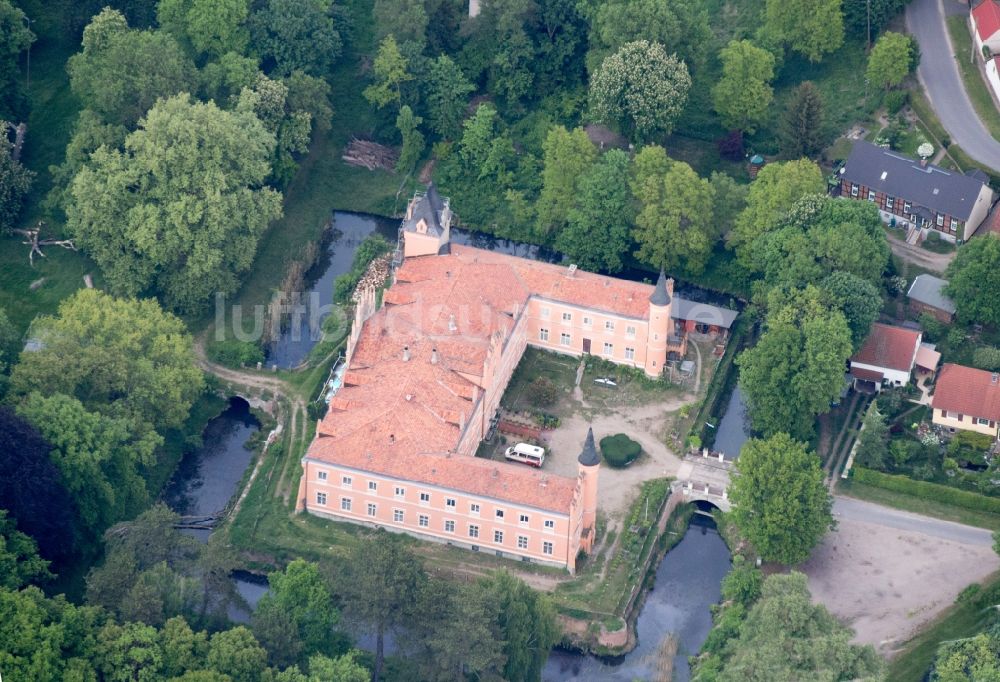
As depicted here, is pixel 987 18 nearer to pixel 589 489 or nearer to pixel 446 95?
pixel 446 95

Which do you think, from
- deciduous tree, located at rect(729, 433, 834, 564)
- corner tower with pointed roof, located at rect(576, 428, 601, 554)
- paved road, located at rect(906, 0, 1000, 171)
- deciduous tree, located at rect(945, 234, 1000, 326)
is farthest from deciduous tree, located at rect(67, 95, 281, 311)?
paved road, located at rect(906, 0, 1000, 171)

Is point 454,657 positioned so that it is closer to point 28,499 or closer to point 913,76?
point 28,499

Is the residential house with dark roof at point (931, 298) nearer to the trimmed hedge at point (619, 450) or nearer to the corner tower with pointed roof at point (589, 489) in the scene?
the trimmed hedge at point (619, 450)

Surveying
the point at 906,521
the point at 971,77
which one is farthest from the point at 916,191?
the point at 906,521

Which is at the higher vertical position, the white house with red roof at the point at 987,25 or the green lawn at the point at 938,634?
the white house with red roof at the point at 987,25

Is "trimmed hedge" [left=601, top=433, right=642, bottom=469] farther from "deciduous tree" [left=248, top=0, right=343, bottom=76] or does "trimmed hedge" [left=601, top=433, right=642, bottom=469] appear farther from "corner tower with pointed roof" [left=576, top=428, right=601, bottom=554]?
"deciduous tree" [left=248, top=0, right=343, bottom=76]

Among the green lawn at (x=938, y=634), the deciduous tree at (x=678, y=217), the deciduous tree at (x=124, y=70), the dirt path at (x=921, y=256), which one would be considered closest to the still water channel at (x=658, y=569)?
the deciduous tree at (x=678, y=217)

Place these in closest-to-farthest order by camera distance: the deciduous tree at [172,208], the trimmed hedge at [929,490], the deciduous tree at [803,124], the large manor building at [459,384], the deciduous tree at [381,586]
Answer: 1. the deciduous tree at [381,586]
2. the large manor building at [459,384]
3. the trimmed hedge at [929,490]
4. the deciduous tree at [172,208]
5. the deciduous tree at [803,124]
